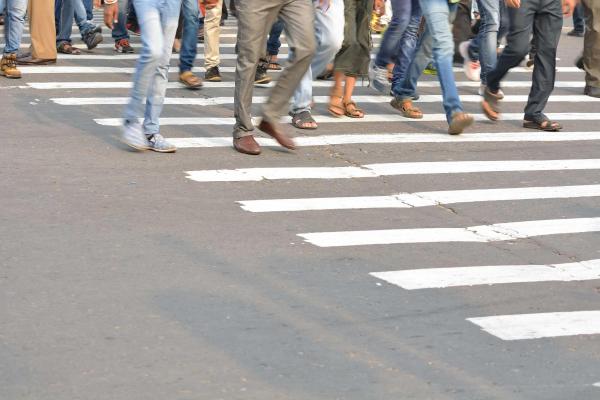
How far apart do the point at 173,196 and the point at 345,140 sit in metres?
2.59

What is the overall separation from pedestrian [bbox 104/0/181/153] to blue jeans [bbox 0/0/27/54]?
351 cm

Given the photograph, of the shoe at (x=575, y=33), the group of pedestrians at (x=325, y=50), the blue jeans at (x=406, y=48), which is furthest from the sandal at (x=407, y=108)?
the shoe at (x=575, y=33)

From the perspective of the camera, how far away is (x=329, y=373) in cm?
554

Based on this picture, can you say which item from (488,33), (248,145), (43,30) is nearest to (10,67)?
(43,30)

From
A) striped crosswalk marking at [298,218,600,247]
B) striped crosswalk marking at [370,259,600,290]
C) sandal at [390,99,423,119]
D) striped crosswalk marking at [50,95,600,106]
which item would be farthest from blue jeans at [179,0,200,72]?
striped crosswalk marking at [370,259,600,290]

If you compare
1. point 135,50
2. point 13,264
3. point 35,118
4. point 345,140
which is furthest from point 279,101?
point 135,50

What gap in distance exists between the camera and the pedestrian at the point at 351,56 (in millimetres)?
11562

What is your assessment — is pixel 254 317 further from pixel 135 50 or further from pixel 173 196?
pixel 135 50

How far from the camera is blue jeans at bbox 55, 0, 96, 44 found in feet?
50.4

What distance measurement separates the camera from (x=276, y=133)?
10016mm

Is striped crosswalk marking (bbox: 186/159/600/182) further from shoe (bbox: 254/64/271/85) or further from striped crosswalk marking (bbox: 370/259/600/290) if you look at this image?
shoe (bbox: 254/64/271/85)

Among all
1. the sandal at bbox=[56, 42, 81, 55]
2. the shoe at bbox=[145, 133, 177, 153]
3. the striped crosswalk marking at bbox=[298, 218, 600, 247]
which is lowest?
the sandal at bbox=[56, 42, 81, 55]

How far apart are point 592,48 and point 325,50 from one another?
420cm

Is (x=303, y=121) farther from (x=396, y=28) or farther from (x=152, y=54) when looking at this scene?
(x=152, y=54)
